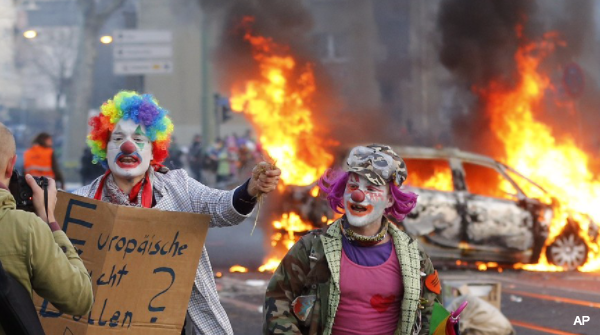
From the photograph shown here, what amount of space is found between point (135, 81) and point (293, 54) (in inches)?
627

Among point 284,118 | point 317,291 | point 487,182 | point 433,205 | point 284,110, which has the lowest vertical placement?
point 433,205

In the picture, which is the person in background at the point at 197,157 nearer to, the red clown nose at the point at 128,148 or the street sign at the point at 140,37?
the street sign at the point at 140,37

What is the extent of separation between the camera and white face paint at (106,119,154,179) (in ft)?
13.8

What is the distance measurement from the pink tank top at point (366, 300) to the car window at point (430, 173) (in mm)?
7871

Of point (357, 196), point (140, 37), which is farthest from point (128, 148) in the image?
point (140, 37)

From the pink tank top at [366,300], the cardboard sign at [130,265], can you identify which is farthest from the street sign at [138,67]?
the pink tank top at [366,300]

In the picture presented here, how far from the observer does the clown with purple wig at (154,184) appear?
13.4 feet

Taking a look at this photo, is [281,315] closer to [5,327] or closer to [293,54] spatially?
[5,327]

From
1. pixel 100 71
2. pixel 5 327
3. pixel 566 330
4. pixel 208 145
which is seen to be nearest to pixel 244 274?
pixel 566 330

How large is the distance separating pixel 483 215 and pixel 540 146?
13.8 feet

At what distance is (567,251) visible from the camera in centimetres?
1183

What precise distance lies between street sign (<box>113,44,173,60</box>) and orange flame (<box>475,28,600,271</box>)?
7.40 metres

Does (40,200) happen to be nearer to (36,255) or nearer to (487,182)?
(36,255)

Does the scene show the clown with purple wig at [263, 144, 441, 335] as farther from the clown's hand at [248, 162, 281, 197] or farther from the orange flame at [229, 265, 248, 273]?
the orange flame at [229, 265, 248, 273]
